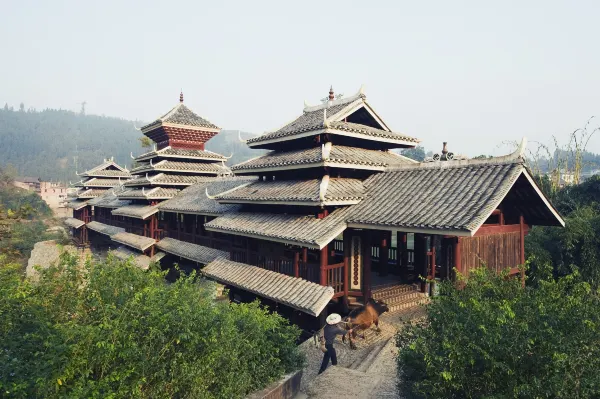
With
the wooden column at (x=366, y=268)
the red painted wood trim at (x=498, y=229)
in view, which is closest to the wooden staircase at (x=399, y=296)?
the wooden column at (x=366, y=268)

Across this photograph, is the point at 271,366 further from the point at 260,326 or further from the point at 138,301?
the point at 138,301

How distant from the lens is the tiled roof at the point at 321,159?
11.8 metres

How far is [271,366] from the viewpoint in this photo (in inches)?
294

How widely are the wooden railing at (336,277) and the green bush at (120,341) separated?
3745 mm

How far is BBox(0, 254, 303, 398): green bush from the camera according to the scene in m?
4.70

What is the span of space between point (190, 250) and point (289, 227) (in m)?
9.64

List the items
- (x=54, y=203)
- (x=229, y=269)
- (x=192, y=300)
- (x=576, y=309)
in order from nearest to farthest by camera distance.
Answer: (x=576, y=309)
(x=192, y=300)
(x=229, y=269)
(x=54, y=203)

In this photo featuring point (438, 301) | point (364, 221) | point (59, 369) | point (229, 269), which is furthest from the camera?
point (229, 269)

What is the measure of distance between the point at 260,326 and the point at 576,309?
17.1ft

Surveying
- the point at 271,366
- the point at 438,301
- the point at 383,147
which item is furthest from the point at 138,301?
the point at 383,147

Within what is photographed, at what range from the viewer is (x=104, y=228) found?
32219mm

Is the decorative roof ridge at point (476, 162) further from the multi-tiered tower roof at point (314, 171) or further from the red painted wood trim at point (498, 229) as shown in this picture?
the red painted wood trim at point (498, 229)

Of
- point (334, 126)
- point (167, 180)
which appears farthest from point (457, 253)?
point (167, 180)

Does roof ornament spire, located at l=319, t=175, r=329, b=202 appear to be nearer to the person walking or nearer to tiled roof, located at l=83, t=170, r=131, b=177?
the person walking
